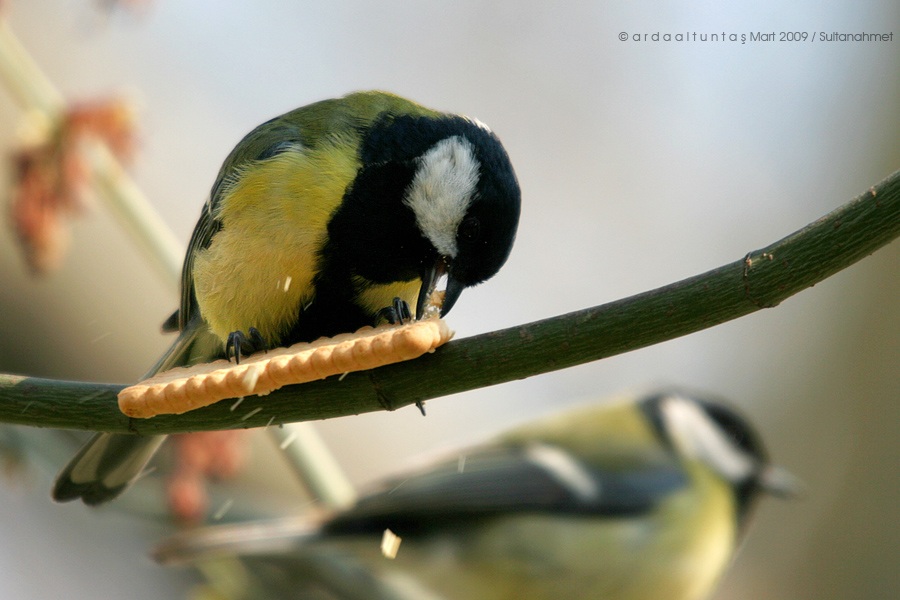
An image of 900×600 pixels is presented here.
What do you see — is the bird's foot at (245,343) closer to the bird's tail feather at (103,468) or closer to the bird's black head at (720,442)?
the bird's tail feather at (103,468)

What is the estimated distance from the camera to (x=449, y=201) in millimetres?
1417

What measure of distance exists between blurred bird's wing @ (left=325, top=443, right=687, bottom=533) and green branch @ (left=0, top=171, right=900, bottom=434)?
1057mm

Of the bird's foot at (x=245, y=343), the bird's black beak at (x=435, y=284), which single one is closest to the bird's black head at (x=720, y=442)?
the bird's black beak at (x=435, y=284)

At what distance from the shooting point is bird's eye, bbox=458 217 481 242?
4.64 ft

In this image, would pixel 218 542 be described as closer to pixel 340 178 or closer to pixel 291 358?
pixel 340 178

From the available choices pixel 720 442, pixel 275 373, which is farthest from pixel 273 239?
pixel 720 442

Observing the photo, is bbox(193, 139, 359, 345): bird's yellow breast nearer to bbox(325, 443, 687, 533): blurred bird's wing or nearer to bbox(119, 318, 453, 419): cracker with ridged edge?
bbox(119, 318, 453, 419): cracker with ridged edge

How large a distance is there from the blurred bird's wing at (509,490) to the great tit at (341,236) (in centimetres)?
73

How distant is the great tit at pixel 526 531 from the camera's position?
77.6 inches

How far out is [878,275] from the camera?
4008mm

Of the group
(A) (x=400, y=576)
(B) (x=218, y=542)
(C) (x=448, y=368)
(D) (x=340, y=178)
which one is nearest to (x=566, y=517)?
(A) (x=400, y=576)

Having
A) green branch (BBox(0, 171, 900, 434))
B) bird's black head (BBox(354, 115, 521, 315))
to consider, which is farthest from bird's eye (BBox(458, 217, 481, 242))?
green branch (BBox(0, 171, 900, 434))

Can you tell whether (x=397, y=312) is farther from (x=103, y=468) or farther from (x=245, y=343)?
(x=103, y=468)

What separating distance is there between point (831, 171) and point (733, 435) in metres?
1.72
